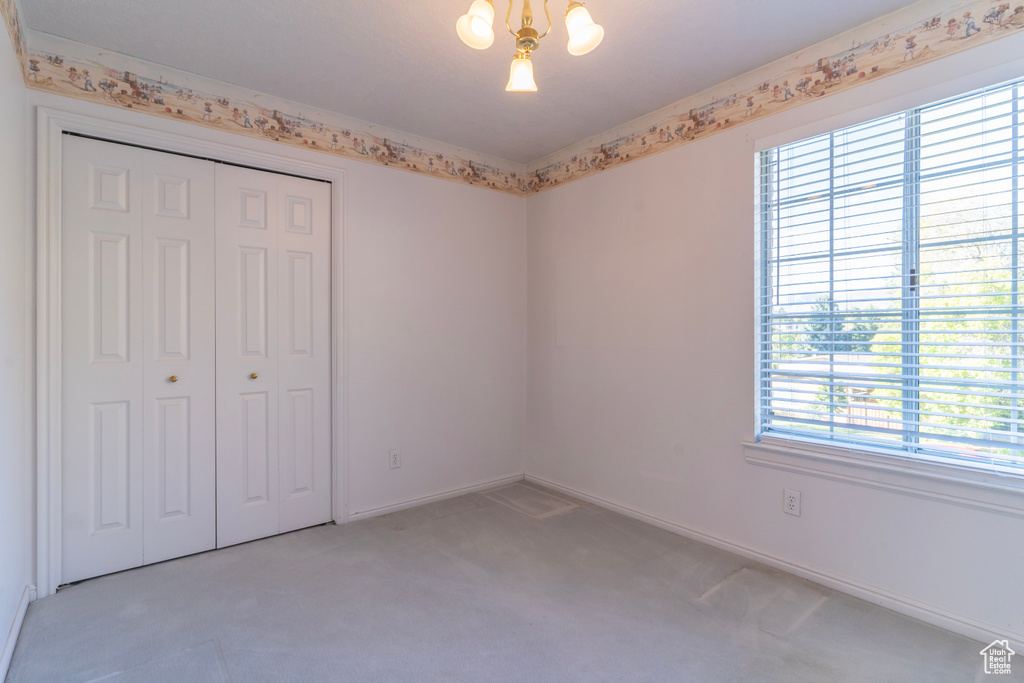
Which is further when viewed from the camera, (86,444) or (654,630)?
(86,444)

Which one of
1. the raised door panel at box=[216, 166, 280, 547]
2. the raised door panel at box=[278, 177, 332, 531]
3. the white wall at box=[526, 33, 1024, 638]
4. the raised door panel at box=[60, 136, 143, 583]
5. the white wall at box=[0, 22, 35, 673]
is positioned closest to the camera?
the white wall at box=[0, 22, 35, 673]

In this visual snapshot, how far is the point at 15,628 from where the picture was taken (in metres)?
1.92

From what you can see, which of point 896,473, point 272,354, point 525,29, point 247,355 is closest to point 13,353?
point 247,355

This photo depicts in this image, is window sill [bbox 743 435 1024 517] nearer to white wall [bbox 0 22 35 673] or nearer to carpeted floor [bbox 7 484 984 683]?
carpeted floor [bbox 7 484 984 683]

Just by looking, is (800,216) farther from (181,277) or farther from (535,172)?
(181,277)

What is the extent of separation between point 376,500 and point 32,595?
5.42ft

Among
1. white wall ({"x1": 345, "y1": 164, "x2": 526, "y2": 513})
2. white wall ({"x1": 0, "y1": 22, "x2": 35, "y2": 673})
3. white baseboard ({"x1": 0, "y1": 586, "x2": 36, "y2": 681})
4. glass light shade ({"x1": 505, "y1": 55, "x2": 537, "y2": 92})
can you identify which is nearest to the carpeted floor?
white baseboard ({"x1": 0, "y1": 586, "x2": 36, "y2": 681})

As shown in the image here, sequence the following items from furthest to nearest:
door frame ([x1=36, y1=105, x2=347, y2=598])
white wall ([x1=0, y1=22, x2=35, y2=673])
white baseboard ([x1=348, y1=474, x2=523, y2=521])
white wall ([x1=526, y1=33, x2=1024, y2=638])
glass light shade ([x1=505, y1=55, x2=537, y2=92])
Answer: white baseboard ([x1=348, y1=474, x2=523, y2=521]) → door frame ([x1=36, y1=105, x2=347, y2=598]) → white wall ([x1=526, y1=33, x2=1024, y2=638]) → white wall ([x1=0, y1=22, x2=35, y2=673]) → glass light shade ([x1=505, y1=55, x2=537, y2=92])

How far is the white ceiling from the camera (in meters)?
2.09

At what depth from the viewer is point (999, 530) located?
191 centimetres

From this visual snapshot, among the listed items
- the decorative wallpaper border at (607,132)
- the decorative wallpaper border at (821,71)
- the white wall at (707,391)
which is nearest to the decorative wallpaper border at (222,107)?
the decorative wallpaper border at (607,132)

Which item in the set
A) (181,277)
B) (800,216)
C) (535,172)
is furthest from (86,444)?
(800,216)

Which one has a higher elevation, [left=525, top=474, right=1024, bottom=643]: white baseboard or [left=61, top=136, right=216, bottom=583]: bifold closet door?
[left=61, top=136, right=216, bottom=583]: bifold closet door

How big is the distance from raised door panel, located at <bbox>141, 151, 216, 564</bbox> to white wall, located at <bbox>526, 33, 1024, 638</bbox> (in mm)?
2290
